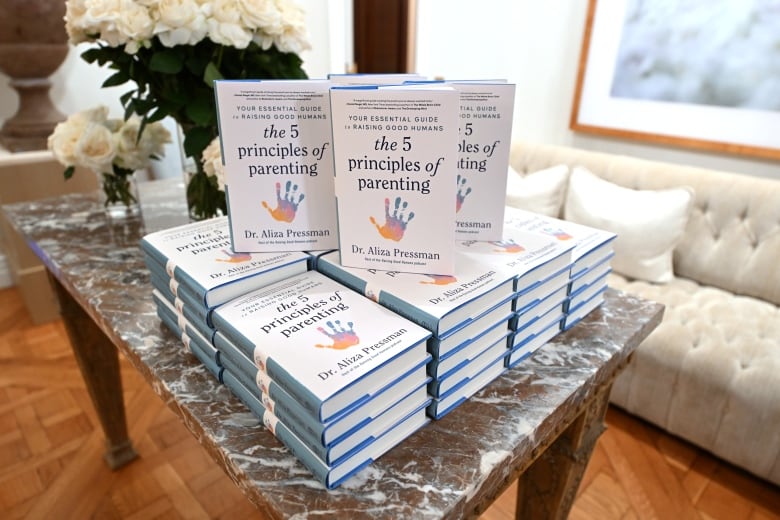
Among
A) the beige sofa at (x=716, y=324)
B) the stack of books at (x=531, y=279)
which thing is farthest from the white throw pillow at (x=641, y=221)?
the stack of books at (x=531, y=279)

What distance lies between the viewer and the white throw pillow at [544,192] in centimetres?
207

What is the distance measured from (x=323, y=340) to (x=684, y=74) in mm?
1998

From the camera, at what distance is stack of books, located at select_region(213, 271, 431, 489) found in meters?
0.50

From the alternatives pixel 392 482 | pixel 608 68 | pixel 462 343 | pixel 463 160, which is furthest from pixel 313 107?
pixel 608 68

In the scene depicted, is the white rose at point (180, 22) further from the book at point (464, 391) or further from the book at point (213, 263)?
the book at point (464, 391)

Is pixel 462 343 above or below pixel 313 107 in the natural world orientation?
below

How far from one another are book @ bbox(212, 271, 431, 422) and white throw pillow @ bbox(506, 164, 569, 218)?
1576mm

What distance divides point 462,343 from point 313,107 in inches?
15.4

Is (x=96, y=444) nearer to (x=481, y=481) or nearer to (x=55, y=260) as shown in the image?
(x=55, y=260)

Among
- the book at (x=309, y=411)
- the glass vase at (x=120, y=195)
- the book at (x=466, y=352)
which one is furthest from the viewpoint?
the glass vase at (x=120, y=195)

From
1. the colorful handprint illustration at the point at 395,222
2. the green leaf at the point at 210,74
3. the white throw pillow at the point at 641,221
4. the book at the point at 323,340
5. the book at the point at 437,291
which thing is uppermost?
the green leaf at the point at 210,74

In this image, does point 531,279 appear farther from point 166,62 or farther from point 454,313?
point 166,62

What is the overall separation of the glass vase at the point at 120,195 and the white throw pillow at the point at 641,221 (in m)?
1.56

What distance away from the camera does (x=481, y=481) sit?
0.54 m
